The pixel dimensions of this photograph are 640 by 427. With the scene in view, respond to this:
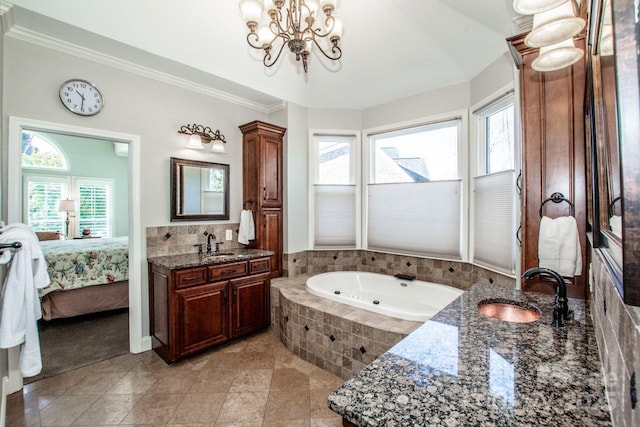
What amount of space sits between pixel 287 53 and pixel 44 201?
19.8ft

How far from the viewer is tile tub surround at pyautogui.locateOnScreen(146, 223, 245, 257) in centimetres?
297

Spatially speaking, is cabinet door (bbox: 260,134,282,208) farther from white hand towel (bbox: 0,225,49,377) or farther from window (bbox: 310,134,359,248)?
white hand towel (bbox: 0,225,49,377)

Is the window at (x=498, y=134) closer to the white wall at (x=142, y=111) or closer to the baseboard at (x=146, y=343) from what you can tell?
the white wall at (x=142, y=111)

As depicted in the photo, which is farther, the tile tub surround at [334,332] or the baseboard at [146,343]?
the baseboard at [146,343]

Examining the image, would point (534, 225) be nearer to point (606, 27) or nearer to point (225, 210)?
point (606, 27)

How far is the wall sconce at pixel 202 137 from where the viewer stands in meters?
3.19

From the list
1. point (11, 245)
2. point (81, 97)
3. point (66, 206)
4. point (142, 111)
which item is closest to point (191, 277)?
point (11, 245)

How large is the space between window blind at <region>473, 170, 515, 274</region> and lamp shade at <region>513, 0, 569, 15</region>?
1.61 metres

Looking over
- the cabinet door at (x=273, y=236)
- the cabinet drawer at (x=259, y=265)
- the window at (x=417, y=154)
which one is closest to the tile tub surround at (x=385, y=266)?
the cabinet door at (x=273, y=236)

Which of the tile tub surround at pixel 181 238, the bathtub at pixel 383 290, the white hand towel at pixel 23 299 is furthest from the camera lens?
the bathtub at pixel 383 290

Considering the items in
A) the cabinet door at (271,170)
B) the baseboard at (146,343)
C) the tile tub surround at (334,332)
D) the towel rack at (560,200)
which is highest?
the cabinet door at (271,170)

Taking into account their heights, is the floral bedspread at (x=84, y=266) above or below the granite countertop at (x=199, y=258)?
below

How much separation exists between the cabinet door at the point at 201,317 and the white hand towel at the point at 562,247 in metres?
2.63

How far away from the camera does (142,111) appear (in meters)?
2.90
